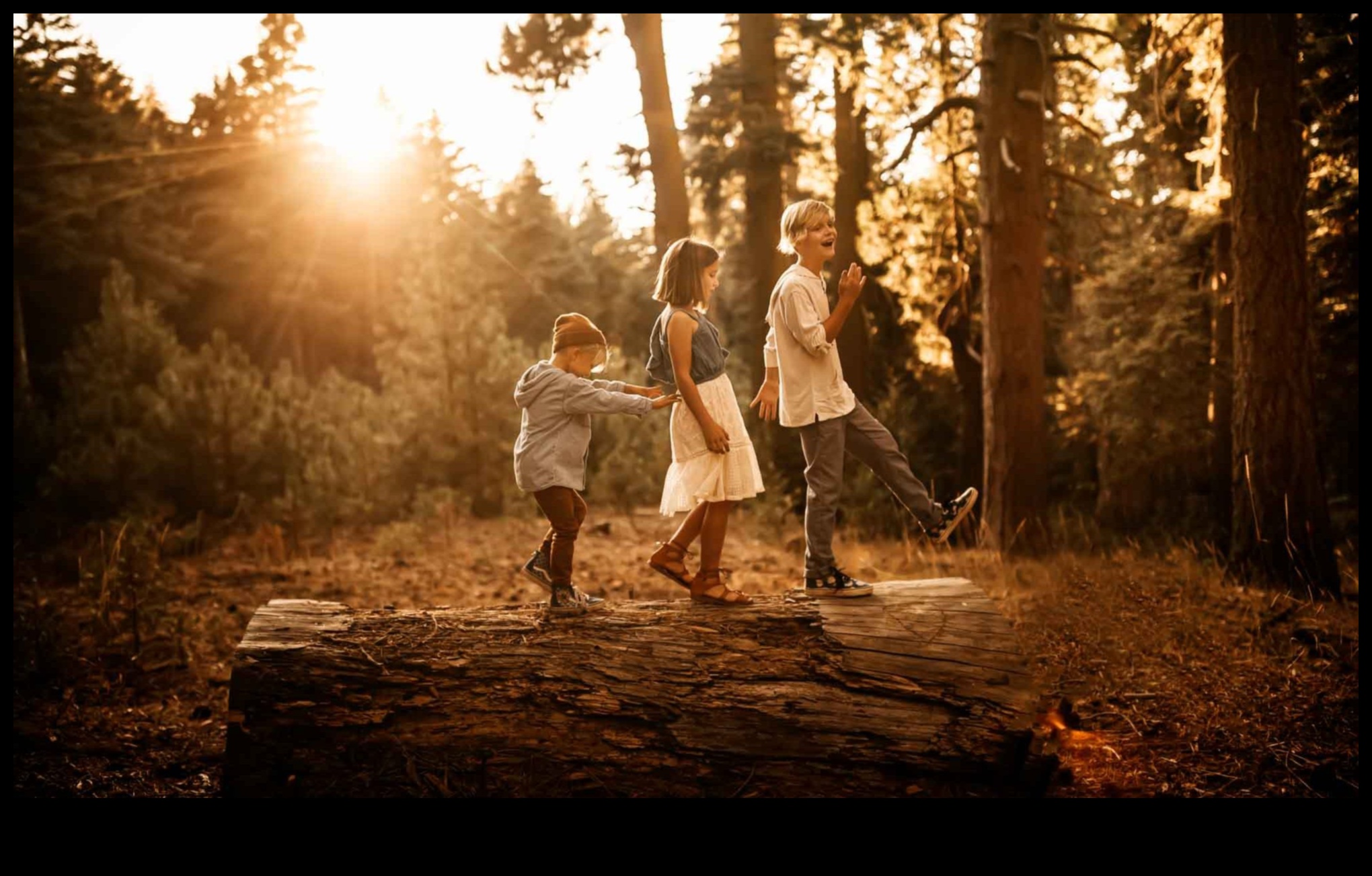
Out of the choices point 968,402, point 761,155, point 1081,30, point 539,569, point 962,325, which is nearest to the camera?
point 539,569

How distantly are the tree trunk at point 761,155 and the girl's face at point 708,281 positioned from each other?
8.65 meters

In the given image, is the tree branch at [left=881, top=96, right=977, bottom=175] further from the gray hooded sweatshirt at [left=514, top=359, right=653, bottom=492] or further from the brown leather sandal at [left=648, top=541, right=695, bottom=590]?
the brown leather sandal at [left=648, top=541, right=695, bottom=590]

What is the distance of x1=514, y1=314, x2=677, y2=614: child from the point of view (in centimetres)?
516

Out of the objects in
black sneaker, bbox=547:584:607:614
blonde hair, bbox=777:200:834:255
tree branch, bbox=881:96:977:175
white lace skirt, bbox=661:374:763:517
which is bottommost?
black sneaker, bbox=547:584:607:614

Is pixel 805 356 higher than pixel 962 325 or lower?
lower

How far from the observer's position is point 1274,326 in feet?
26.5

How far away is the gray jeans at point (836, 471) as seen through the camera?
539 cm

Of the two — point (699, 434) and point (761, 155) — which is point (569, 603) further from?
point (761, 155)

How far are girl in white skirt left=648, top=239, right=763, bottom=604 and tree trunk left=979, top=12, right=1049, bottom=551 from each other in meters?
5.29

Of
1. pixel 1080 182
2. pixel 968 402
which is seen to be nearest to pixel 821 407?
pixel 1080 182

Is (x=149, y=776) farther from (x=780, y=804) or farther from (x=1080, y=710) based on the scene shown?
(x=1080, y=710)

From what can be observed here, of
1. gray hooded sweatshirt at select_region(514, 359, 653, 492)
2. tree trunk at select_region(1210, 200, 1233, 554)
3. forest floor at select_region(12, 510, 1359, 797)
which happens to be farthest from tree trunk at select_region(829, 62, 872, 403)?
gray hooded sweatshirt at select_region(514, 359, 653, 492)

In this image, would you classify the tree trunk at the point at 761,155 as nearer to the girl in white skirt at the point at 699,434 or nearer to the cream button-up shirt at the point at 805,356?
the cream button-up shirt at the point at 805,356

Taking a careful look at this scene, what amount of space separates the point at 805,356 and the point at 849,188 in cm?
1106
